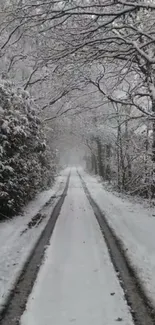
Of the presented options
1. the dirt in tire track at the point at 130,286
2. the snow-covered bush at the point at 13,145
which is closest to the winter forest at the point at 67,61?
the snow-covered bush at the point at 13,145

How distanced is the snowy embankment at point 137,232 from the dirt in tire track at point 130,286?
0.42ft

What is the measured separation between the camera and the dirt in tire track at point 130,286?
210 inches

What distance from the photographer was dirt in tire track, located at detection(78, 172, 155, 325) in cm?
534

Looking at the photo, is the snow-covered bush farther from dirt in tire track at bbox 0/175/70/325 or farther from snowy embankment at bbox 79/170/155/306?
dirt in tire track at bbox 0/175/70/325

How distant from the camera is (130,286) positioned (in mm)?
6566

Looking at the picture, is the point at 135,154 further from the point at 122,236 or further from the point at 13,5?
the point at 13,5

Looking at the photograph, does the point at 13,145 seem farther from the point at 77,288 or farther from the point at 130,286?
the point at 130,286

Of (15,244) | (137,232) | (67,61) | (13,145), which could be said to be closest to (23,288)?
(15,244)

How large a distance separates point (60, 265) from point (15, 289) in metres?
→ 1.61

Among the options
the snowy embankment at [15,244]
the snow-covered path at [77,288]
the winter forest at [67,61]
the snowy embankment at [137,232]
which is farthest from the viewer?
the winter forest at [67,61]

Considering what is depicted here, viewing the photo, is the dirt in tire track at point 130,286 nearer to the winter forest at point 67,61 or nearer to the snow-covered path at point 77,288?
the snow-covered path at point 77,288

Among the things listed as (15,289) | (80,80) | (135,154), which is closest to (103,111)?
(135,154)

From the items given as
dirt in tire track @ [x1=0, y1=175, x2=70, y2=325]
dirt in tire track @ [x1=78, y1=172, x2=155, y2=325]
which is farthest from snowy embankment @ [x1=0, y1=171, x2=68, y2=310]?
dirt in tire track @ [x1=78, y1=172, x2=155, y2=325]

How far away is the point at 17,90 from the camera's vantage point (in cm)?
1523
